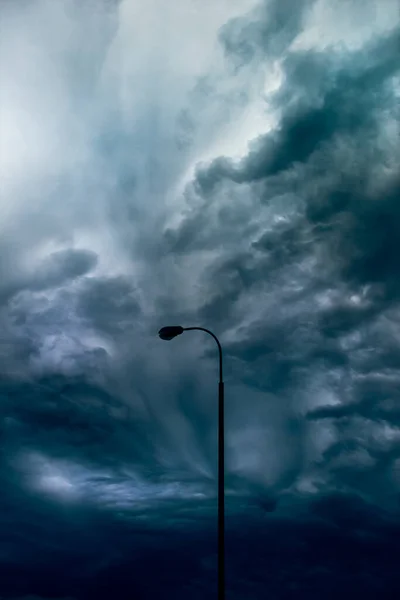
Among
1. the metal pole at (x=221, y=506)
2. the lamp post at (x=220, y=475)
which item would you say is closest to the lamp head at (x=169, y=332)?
the lamp post at (x=220, y=475)

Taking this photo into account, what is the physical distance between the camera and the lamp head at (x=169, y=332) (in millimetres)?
19312

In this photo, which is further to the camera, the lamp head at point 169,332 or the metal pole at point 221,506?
the lamp head at point 169,332

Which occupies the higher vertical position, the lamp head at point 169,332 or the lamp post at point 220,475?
the lamp head at point 169,332

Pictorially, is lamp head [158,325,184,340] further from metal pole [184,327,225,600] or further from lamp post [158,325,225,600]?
metal pole [184,327,225,600]

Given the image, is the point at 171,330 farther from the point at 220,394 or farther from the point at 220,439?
the point at 220,439

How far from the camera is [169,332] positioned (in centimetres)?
1953

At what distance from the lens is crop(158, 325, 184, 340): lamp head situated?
19312 mm

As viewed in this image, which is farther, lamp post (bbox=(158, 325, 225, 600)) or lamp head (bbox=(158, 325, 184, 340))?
lamp head (bbox=(158, 325, 184, 340))

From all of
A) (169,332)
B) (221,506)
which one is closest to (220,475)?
(221,506)

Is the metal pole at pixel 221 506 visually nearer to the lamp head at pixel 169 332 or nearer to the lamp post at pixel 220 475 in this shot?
the lamp post at pixel 220 475

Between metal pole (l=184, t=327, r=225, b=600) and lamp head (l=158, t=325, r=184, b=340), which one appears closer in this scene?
metal pole (l=184, t=327, r=225, b=600)

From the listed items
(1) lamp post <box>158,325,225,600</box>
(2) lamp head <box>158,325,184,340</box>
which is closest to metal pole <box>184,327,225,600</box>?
(1) lamp post <box>158,325,225,600</box>

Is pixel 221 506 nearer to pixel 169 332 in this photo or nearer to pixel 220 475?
pixel 220 475

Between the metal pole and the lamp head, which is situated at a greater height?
the lamp head
